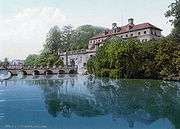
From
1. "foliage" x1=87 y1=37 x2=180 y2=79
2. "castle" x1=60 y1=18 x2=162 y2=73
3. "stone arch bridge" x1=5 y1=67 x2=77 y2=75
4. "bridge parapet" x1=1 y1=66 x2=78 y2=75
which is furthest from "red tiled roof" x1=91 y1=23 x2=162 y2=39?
"foliage" x1=87 y1=37 x2=180 y2=79

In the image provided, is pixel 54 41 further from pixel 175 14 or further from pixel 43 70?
pixel 175 14

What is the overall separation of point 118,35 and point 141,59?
3430 cm

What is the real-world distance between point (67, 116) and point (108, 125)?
12.9 feet

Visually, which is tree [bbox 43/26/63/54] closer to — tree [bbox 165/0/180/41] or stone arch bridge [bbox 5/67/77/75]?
stone arch bridge [bbox 5/67/77/75]

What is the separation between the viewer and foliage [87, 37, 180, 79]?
191 feet

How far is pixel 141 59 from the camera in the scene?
65.8m

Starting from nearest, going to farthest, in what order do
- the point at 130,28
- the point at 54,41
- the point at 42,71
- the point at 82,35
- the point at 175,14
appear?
the point at 175,14
the point at 130,28
the point at 42,71
the point at 54,41
the point at 82,35

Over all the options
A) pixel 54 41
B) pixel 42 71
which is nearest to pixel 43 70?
pixel 42 71

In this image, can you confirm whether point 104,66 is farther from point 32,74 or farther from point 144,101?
point 144,101

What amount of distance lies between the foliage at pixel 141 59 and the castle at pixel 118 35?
2086 centimetres

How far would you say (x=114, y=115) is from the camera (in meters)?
22.2

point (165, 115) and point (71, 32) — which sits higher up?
point (71, 32)

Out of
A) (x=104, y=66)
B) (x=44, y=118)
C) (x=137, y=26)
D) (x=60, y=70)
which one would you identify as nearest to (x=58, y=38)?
(x=60, y=70)

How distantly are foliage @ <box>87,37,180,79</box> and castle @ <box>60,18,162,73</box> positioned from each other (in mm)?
20864
